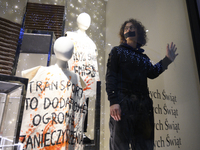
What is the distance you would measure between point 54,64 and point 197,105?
119 cm

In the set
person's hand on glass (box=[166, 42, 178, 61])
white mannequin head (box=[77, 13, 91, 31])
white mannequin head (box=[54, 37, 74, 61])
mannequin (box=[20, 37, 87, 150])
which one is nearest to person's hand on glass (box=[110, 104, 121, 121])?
mannequin (box=[20, 37, 87, 150])

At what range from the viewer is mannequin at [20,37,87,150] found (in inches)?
30.7

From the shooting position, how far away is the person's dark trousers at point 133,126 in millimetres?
795

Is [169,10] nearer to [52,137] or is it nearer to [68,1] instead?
[68,1]

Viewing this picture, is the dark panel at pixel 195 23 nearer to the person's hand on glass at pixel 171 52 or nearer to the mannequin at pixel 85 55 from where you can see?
the person's hand on glass at pixel 171 52

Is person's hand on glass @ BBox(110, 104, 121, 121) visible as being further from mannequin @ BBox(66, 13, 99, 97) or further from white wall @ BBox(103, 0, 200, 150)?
mannequin @ BBox(66, 13, 99, 97)

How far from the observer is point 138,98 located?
861 millimetres

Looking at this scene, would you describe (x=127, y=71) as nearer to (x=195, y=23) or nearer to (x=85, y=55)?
(x=85, y=55)

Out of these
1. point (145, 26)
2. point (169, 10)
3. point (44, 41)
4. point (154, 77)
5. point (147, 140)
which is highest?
point (169, 10)

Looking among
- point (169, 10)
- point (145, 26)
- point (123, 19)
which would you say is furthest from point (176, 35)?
point (123, 19)

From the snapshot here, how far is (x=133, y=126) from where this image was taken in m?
0.82

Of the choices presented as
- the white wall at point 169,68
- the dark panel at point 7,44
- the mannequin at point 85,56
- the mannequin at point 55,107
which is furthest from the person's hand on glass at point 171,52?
the dark panel at point 7,44

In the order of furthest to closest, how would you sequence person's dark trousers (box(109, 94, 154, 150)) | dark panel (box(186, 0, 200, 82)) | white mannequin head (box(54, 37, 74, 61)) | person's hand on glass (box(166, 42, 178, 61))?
dark panel (box(186, 0, 200, 82)), person's hand on glass (box(166, 42, 178, 61)), white mannequin head (box(54, 37, 74, 61)), person's dark trousers (box(109, 94, 154, 150))

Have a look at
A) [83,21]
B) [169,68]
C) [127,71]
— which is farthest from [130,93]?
[83,21]
